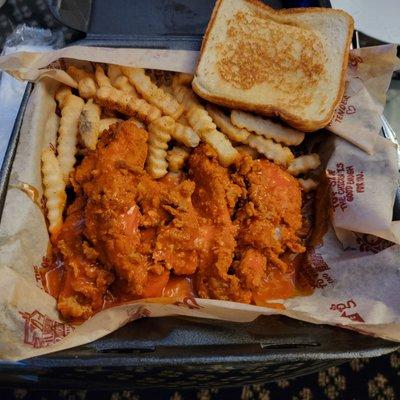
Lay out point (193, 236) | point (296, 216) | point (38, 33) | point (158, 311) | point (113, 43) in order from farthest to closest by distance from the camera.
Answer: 1. point (38, 33)
2. point (113, 43)
3. point (296, 216)
4. point (193, 236)
5. point (158, 311)

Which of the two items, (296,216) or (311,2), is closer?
(296,216)

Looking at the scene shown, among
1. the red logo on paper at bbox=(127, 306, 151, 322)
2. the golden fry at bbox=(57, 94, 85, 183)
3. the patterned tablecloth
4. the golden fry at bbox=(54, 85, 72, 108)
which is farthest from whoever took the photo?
the patterned tablecloth

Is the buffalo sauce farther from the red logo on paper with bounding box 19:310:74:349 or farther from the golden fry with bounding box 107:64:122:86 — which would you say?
the golden fry with bounding box 107:64:122:86

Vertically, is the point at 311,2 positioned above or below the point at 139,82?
above

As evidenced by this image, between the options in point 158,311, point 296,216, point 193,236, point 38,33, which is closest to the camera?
point 158,311

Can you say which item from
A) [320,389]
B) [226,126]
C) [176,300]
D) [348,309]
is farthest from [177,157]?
[320,389]

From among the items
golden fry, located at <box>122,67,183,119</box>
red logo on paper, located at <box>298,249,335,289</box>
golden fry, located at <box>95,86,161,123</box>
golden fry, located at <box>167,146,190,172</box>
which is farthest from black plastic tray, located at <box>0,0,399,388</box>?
golden fry, located at <box>167,146,190,172</box>

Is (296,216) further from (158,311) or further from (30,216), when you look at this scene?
(30,216)

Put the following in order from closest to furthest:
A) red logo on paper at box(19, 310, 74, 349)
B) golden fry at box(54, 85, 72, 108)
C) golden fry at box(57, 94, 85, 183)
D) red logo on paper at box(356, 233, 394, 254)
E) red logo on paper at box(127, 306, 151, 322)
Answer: red logo on paper at box(19, 310, 74, 349), red logo on paper at box(127, 306, 151, 322), red logo on paper at box(356, 233, 394, 254), golden fry at box(57, 94, 85, 183), golden fry at box(54, 85, 72, 108)

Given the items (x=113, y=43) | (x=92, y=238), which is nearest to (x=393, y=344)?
(x=92, y=238)
